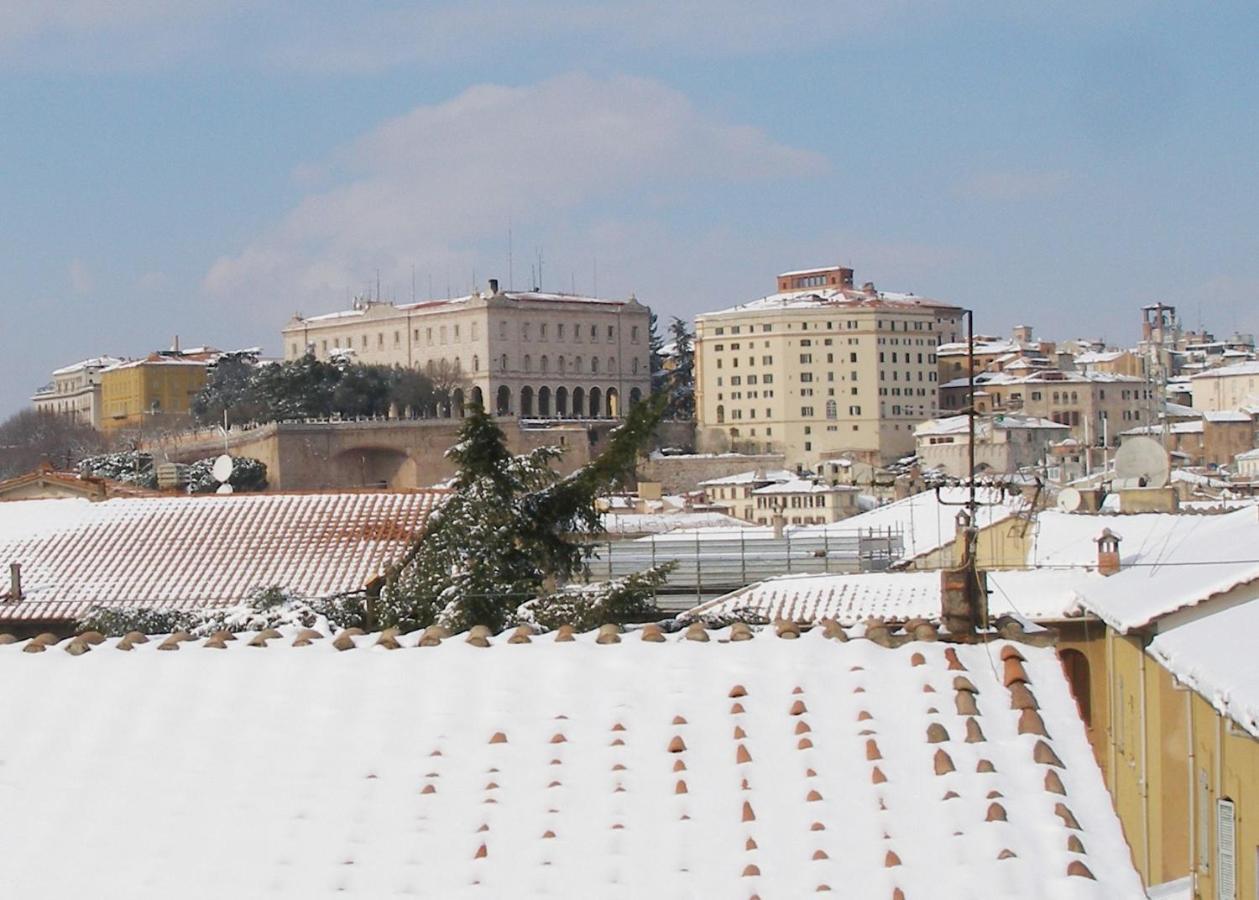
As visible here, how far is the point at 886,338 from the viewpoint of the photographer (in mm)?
114438

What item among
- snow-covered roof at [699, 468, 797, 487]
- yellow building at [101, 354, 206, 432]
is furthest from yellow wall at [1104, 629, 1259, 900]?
yellow building at [101, 354, 206, 432]

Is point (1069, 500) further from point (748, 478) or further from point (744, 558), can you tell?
point (748, 478)

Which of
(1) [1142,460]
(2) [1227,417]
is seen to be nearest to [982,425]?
(2) [1227,417]

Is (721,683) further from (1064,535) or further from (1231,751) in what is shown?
(1064,535)

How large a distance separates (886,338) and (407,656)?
354ft

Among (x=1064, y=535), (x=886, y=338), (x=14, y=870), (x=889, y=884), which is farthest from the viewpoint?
(x=886, y=338)

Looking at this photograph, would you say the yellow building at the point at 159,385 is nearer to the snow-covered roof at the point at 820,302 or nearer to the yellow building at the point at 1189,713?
the snow-covered roof at the point at 820,302

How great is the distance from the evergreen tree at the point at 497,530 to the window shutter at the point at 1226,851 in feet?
30.6

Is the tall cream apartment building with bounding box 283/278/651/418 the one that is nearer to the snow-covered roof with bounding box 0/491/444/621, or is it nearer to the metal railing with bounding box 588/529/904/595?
the metal railing with bounding box 588/529/904/595

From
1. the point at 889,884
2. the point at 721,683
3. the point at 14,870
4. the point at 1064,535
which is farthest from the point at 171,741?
the point at 1064,535

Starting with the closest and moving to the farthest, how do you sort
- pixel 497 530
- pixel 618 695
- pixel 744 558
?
pixel 618 695 → pixel 497 530 → pixel 744 558

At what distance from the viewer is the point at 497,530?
16.4 meters

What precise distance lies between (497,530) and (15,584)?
631cm

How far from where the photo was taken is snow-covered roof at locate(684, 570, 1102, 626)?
1866cm
